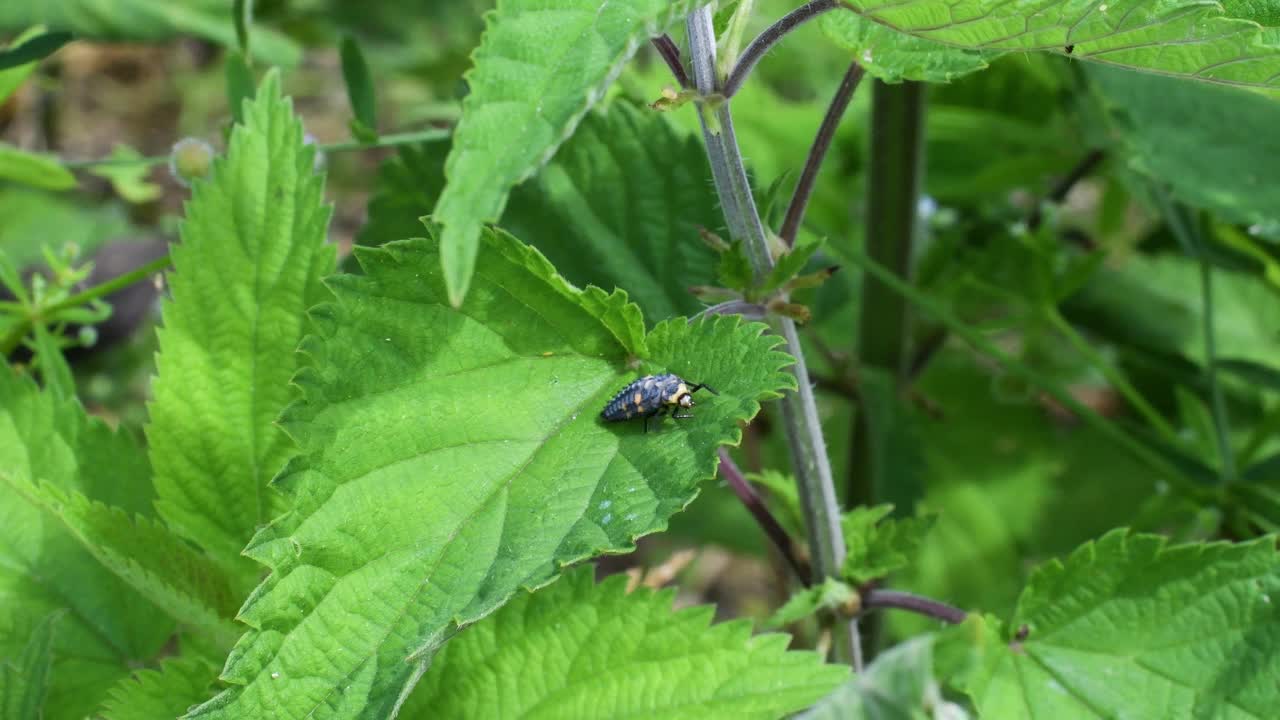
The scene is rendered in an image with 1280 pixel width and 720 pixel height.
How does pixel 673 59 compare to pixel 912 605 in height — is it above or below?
above

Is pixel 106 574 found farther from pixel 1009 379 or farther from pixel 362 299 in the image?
pixel 1009 379

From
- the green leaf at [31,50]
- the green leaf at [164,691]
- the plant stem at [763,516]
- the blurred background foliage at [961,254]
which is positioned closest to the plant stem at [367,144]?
the blurred background foliage at [961,254]

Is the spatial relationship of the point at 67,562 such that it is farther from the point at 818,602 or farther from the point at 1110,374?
the point at 1110,374

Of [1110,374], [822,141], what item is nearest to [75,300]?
[822,141]

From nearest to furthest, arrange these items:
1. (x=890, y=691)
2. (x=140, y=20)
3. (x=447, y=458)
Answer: (x=890, y=691)
(x=447, y=458)
(x=140, y=20)

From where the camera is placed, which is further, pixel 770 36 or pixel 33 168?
pixel 33 168

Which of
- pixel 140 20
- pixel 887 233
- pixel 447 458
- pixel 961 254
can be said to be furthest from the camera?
pixel 140 20
